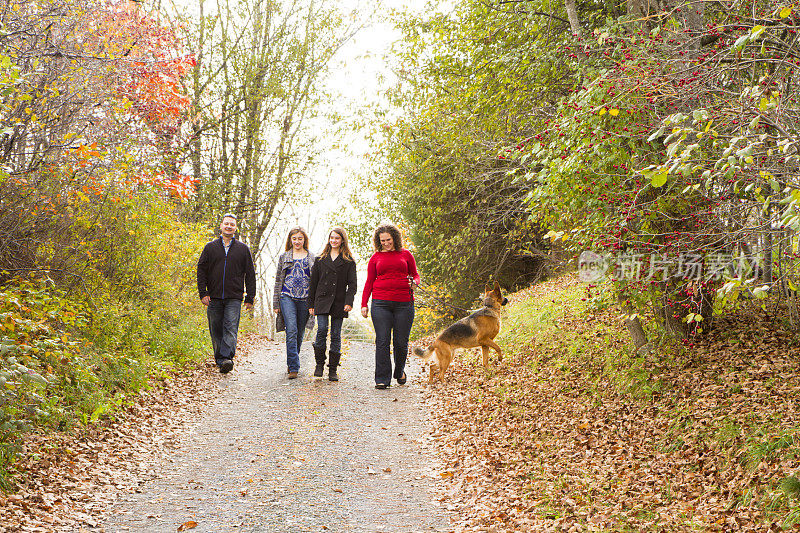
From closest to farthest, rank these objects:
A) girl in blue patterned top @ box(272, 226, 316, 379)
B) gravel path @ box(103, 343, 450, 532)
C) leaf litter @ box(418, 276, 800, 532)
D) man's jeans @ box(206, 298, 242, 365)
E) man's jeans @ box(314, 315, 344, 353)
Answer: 1. leaf litter @ box(418, 276, 800, 532)
2. gravel path @ box(103, 343, 450, 532)
3. man's jeans @ box(314, 315, 344, 353)
4. girl in blue patterned top @ box(272, 226, 316, 379)
5. man's jeans @ box(206, 298, 242, 365)

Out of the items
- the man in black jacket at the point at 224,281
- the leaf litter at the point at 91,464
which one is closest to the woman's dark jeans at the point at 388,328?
the man in black jacket at the point at 224,281

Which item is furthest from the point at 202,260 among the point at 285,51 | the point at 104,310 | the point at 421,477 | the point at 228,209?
the point at 285,51

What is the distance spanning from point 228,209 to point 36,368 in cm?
1337

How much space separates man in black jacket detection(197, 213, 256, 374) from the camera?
969 centimetres

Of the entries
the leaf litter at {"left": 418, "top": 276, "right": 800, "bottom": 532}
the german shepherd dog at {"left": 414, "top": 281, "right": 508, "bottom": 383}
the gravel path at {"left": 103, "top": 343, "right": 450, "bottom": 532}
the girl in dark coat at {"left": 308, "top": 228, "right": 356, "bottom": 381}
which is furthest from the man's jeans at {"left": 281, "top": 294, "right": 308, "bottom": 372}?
the leaf litter at {"left": 418, "top": 276, "right": 800, "bottom": 532}

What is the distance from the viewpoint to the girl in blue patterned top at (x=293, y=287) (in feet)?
31.7

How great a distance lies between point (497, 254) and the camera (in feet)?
62.0

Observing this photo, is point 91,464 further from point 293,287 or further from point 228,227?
point 228,227

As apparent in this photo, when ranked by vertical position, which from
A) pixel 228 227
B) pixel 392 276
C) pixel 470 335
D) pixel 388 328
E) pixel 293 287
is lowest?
pixel 470 335

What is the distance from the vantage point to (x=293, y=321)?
31.9 feet

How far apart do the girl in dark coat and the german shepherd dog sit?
4.23 ft

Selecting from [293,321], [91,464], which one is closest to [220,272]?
[293,321]

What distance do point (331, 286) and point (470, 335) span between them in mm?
2217

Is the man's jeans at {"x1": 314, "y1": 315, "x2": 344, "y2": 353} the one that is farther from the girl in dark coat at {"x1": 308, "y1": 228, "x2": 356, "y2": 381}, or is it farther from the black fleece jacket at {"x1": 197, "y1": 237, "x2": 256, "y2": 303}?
the black fleece jacket at {"x1": 197, "y1": 237, "x2": 256, "y2": 303}
